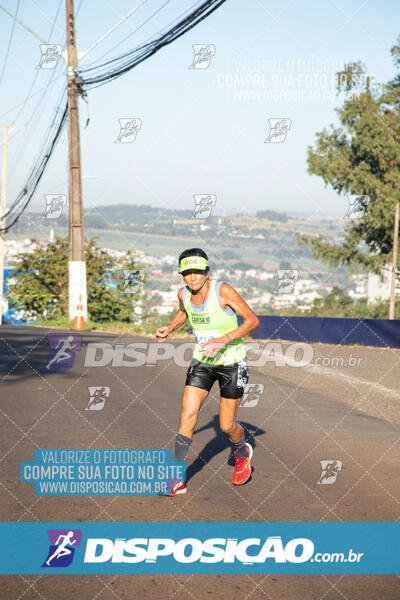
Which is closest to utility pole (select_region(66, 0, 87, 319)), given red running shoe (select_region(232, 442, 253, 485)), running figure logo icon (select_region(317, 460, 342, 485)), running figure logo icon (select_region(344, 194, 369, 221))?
running figure logo icon (select_region(344, 194, 369, 221))

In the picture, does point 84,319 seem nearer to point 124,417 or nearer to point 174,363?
point 174,363

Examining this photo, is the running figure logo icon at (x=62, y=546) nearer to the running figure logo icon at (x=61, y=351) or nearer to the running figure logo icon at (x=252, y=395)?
the running figure logo icon at (x=252, y=395)

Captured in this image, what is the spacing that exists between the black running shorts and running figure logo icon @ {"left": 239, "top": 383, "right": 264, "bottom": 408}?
464 centimetres

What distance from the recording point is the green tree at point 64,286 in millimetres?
32688

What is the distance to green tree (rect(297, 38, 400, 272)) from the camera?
42.4 meters

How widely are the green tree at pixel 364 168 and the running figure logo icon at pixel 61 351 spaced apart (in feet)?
86.4

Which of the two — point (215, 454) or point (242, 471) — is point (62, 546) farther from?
point (215, 454)

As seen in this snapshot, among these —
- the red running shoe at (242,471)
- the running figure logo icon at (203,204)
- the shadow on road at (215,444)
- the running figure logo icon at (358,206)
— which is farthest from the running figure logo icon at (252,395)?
the running figure logo icon at (358,206)

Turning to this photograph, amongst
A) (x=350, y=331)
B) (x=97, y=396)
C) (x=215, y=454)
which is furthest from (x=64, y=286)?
(x=215, y=454)

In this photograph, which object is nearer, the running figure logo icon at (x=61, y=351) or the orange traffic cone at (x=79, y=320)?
the running figure logo icon at (x=61, y=351)

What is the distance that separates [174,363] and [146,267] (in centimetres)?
1591

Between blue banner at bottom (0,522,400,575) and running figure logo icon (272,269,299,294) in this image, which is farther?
running figure logo icon (272,269,299,294)

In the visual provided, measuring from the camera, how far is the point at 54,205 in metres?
24.2

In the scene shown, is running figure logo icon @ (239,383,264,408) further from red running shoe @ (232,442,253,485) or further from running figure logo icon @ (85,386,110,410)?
red running shoe @ (232,442,253,485)
